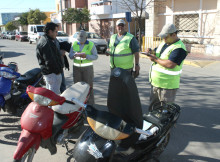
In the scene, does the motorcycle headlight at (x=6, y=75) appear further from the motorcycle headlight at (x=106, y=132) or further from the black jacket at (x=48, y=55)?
the motorcycle headlight at (x=106, y=132)

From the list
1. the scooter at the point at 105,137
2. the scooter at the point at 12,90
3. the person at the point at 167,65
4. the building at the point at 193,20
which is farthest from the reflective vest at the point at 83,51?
the building at the point at 193,20

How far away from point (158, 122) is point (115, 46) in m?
2.06

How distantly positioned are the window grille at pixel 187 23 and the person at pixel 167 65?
12.9 meters

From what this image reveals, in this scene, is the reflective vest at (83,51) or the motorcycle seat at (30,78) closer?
the reflective vest at (83,51)

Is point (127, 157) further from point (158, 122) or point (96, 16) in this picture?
point (96, 16)

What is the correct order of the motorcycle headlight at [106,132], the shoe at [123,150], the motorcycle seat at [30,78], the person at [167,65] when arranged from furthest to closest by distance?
the motorcycle seat at [30,78] < the person at [167,65] < the shoe at [123,150] < the motorcycle headlight at [106,132]

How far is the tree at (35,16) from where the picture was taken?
125 feet

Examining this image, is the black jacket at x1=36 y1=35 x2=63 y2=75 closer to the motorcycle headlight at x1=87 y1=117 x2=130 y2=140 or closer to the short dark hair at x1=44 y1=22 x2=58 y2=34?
the short dark hair at x1=44 y1=22 x2=58 y2=34

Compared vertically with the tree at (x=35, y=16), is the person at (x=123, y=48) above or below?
below

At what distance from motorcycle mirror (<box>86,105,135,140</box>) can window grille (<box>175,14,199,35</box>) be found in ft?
48.1

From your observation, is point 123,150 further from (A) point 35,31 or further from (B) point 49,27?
(A) point 35,31

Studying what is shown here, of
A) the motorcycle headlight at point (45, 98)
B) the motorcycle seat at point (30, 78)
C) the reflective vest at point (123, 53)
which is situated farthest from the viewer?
the motorcycle seat at point (30, 78)

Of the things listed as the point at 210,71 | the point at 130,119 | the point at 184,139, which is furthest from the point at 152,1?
the point at 130,119

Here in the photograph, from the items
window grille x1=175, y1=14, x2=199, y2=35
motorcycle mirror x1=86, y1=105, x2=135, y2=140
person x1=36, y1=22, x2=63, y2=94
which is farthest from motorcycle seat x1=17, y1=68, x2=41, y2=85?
window grille x1=175, y1=14, x2=199, y2=35
